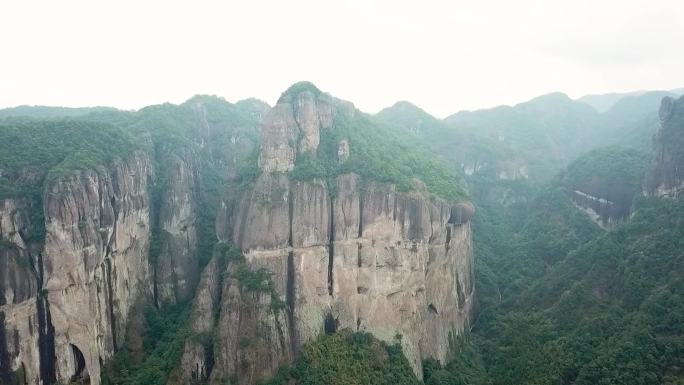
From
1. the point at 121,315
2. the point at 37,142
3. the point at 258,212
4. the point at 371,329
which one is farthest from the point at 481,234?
the point at 37,142

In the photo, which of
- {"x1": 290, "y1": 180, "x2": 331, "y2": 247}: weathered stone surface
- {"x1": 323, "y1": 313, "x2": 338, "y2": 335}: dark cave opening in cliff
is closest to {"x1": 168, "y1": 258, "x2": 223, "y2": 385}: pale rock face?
{"x1": 290, "y1": 180, "x2": 331, "y2": 247}: weathered stone surface

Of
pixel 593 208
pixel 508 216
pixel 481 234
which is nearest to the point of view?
pixel 593 208

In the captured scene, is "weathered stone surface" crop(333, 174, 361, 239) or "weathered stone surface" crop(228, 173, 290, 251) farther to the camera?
"weathered stone surface" crop(333, 174, 361, 239)

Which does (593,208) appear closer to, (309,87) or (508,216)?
(508,216)

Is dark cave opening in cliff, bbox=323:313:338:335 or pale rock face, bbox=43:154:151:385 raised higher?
pale rock face, bbox=43:154:151:385

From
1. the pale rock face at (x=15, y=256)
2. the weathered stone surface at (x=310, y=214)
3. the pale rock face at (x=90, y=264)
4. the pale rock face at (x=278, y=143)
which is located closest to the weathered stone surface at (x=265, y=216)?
the weathered stone surface at (x=310, y=214)

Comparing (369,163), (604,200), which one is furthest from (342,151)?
(604,200)

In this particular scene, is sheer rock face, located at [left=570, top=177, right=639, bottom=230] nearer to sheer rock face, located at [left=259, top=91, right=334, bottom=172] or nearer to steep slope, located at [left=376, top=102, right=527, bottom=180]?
steep slope, located at [left=376, top=102, right=527, bottom=180]
